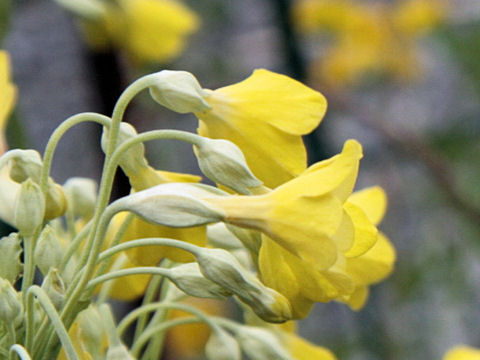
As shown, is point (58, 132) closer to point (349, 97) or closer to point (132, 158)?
point (132, 158)

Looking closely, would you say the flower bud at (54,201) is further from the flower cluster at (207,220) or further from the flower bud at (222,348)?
the flower bud at (222,348)

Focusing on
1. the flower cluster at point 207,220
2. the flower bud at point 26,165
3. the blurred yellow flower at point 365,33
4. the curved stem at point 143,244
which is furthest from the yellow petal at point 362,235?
the blurred yellow flower at point 365,33

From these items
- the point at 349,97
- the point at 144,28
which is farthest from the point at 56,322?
the point at 349,97

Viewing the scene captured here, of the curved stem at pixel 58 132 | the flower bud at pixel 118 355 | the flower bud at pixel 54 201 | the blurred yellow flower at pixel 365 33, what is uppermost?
the curved stem at pixel 58 132

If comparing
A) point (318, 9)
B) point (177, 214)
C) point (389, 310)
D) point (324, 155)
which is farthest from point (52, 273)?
point (318, 9)

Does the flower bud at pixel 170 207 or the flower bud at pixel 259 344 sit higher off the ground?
the flower bud at pixel 170 207

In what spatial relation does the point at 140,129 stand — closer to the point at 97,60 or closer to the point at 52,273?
the point at 97,60

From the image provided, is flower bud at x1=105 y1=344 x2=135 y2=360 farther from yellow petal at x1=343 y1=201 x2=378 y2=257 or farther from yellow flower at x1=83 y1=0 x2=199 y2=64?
yellow flower at x1=83 y1=0 x2=199 y2=64

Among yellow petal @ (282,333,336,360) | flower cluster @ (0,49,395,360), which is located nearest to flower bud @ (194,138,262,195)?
flower cluster @ (0,49,395,360)
